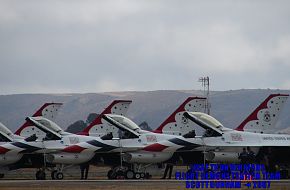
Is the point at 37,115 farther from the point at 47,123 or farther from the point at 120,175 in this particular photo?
the point at 120,175

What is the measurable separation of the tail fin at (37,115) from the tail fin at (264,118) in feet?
49.4

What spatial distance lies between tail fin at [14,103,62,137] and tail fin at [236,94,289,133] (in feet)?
49.4

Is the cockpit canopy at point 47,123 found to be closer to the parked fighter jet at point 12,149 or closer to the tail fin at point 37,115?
the parked fighter jet at point 12,149

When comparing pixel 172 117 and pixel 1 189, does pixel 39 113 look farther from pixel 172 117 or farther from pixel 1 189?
pixel 1 189

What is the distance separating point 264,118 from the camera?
61000 mm

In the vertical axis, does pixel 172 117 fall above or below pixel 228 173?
above

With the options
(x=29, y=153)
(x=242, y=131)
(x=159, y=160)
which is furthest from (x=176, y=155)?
(x=29, y=153)

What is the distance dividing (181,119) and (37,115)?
37.7 ft

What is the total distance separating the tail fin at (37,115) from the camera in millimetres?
65500

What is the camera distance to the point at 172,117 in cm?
6300

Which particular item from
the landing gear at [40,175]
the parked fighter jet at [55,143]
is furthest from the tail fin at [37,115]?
the landing gear at [40,175]

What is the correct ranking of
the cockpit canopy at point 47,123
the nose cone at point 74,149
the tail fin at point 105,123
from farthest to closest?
the tail fin at point 105,123
the cockpit canopy at point 47,123
the nose cone at point 74,149

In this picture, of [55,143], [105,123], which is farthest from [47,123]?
[105,123]

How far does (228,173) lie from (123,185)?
9062 millimetres
